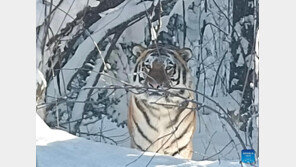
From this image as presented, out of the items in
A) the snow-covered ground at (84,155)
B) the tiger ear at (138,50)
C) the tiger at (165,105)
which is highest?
the tiger ear at (138,50)

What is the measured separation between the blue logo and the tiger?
1.28ft

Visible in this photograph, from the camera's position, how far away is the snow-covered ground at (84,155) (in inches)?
206

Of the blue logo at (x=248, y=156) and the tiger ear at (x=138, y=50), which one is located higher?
the tiger ear at (x=138, y=50)

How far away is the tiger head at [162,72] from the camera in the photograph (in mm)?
5176

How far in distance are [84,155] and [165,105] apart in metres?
0.71

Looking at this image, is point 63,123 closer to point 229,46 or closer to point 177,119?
point 177,119

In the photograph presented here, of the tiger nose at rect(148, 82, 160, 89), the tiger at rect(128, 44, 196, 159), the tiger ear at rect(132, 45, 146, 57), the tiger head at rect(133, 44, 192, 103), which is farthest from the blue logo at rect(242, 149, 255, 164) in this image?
the tiger ear at rect(132, 45, 146, 57)

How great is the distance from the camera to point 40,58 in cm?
537

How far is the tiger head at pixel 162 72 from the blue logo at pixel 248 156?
1.98 ft

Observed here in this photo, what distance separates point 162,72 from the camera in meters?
5.16

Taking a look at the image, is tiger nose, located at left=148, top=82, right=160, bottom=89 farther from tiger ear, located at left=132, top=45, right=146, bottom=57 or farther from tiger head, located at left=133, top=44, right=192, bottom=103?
tiger ear, located at left=132, top=45, right=146, bottom=57

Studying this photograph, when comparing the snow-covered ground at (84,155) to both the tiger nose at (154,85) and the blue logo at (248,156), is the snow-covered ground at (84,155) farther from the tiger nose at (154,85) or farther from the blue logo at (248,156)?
the tiger nose at (154,85)

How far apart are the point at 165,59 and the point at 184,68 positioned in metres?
0.16

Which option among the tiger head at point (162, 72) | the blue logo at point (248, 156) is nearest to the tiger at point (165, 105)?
the tiger head at point (162, 72)
